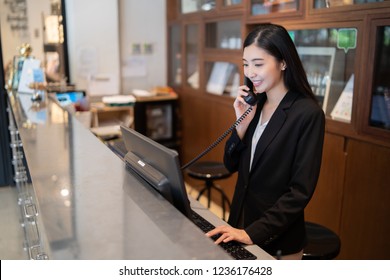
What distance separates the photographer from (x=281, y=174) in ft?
4.73

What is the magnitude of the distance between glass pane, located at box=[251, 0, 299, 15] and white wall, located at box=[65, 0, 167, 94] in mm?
1697

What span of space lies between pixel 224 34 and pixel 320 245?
2367 millimetres

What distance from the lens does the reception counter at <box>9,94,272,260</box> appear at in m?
0.77

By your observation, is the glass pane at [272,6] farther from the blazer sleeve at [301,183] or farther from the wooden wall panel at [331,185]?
the blazer sleeve at [301,183]

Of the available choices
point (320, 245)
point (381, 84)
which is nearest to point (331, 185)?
point (381, 84)

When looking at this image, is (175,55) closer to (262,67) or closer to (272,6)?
(272,6)

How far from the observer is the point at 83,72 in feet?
13.8

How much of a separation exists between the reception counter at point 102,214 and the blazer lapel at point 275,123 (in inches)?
12.6

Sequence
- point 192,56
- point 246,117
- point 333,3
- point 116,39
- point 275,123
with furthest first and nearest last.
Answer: point 116,39 → point 192,56 → point 333,3 → point 246,117 → point 275,123

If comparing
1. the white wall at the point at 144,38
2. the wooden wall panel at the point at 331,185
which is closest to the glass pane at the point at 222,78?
the white wall at the point at 144,38

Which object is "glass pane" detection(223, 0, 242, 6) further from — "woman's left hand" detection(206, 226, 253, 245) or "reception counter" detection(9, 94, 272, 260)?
"woman's left hand" detection(206, 226, 253, 245)

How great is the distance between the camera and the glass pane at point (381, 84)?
82.5 inches

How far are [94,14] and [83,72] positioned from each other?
0.61m

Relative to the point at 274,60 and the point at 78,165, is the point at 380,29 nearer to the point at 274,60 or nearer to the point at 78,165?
the point at 274,60
